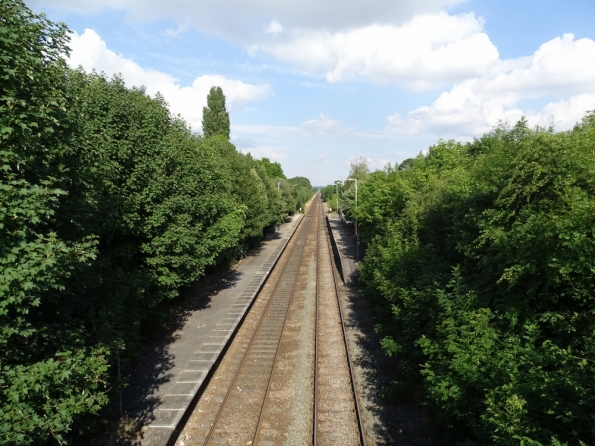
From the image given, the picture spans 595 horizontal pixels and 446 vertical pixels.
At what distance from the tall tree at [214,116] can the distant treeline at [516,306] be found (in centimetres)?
6478

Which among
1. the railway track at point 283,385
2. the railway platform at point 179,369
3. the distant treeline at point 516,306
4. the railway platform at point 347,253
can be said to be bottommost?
the railway track at point 283,385

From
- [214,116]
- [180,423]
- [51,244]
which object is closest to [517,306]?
[51,244]

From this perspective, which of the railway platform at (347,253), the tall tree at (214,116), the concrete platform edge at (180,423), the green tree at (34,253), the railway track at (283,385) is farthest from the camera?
the tall tree at (214,116)

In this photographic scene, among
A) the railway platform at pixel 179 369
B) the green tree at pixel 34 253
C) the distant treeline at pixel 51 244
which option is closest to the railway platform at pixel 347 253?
the railway platform at pixel 179 369

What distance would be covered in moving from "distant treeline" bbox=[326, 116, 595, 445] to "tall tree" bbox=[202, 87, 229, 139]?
6478 cm

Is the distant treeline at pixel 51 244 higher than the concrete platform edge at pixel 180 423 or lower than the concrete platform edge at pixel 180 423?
higher

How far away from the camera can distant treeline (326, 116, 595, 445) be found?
595cm

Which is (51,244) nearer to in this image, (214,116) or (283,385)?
(283,385)

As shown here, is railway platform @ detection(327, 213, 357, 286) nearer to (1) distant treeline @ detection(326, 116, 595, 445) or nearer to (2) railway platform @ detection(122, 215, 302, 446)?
(2) railway platform @ detection(122, 215, 302, 446)

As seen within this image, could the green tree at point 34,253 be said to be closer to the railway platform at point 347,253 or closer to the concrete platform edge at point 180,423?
the concrete platform edge at point 180,423

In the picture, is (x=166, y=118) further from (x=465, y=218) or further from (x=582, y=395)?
(x=582, y=395)

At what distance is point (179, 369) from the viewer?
13.2m

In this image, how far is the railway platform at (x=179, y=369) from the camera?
10227mm

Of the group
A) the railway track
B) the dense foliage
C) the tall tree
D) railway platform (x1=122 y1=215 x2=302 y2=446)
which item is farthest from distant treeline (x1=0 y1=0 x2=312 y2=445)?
the tall tree
